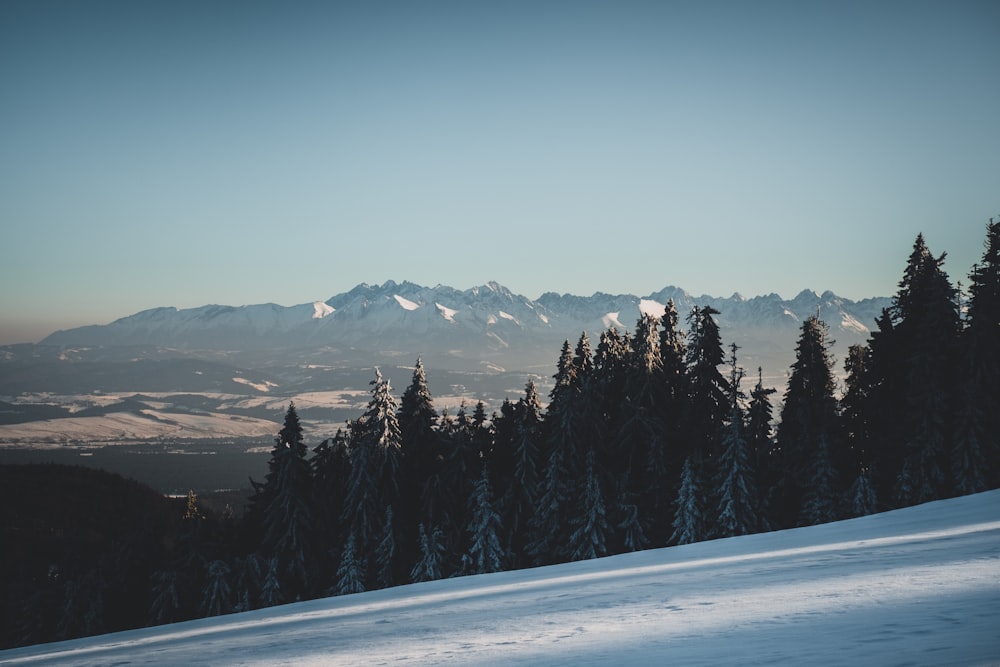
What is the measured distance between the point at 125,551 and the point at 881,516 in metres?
54.1

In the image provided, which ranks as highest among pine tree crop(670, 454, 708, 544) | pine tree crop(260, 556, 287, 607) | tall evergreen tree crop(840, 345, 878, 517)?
tall evergreen tree crop(840, 345, 878, 517)

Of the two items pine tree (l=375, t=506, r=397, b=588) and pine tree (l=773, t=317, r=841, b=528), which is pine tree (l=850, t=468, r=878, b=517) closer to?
pine tree (l=773, t=317, r=841, b=528)

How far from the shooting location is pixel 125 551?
4981 centimetres

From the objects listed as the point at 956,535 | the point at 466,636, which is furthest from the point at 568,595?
the point at 956,535

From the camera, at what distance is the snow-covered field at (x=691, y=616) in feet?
19.5

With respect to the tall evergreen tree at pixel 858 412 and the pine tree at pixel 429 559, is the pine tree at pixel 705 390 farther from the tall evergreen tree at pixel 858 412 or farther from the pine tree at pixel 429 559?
the pine tree at pixel 429 559

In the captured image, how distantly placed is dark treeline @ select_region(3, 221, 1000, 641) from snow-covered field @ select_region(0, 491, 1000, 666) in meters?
26.4

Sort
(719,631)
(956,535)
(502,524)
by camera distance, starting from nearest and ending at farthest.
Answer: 1. (719,631)
2. (956,535)
3. (502,524)

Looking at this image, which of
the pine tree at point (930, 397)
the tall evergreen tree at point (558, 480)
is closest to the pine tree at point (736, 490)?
the pine tree at point (930, 397)

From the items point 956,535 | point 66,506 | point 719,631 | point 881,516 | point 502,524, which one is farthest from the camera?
point 66,506

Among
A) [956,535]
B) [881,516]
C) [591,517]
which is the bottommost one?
[591,517]

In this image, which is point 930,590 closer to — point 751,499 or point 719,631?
point 719,631

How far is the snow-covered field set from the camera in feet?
19.5

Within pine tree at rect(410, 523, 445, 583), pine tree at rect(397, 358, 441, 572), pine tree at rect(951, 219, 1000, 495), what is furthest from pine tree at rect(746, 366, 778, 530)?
pine tree at rect(397, 358, 441, 572)
